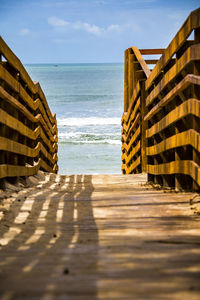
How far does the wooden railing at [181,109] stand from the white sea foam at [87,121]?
33.2 metres

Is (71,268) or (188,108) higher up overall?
(188,108)

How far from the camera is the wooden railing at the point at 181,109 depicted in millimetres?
3908

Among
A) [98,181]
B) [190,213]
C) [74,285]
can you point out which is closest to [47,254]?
[74,285]

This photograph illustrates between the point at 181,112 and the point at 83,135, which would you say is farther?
the point at 83,135

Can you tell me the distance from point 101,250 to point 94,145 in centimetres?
2748

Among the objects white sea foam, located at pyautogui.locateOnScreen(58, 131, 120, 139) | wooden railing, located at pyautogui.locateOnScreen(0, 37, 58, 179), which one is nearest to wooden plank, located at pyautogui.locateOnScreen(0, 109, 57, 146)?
wooden railing, located at pyautogui.locateOnScreen(0, 37, 58, 179)

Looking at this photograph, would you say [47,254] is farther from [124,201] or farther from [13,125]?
[13,125]

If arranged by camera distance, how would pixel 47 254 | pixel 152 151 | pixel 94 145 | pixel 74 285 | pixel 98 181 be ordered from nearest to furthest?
1. pixel 74 285
2. pixel 47 254
3. pixel 152 151
4. pixel 98 181
5. pixel 94 145

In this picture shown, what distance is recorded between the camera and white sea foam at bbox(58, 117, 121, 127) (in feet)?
130

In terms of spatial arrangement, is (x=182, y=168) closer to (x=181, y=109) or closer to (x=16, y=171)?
(x=181, y=109)

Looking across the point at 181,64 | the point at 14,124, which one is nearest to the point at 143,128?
the point at 14,124

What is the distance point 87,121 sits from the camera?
4109 cm

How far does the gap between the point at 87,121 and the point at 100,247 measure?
3866cm

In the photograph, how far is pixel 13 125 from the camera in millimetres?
5180
